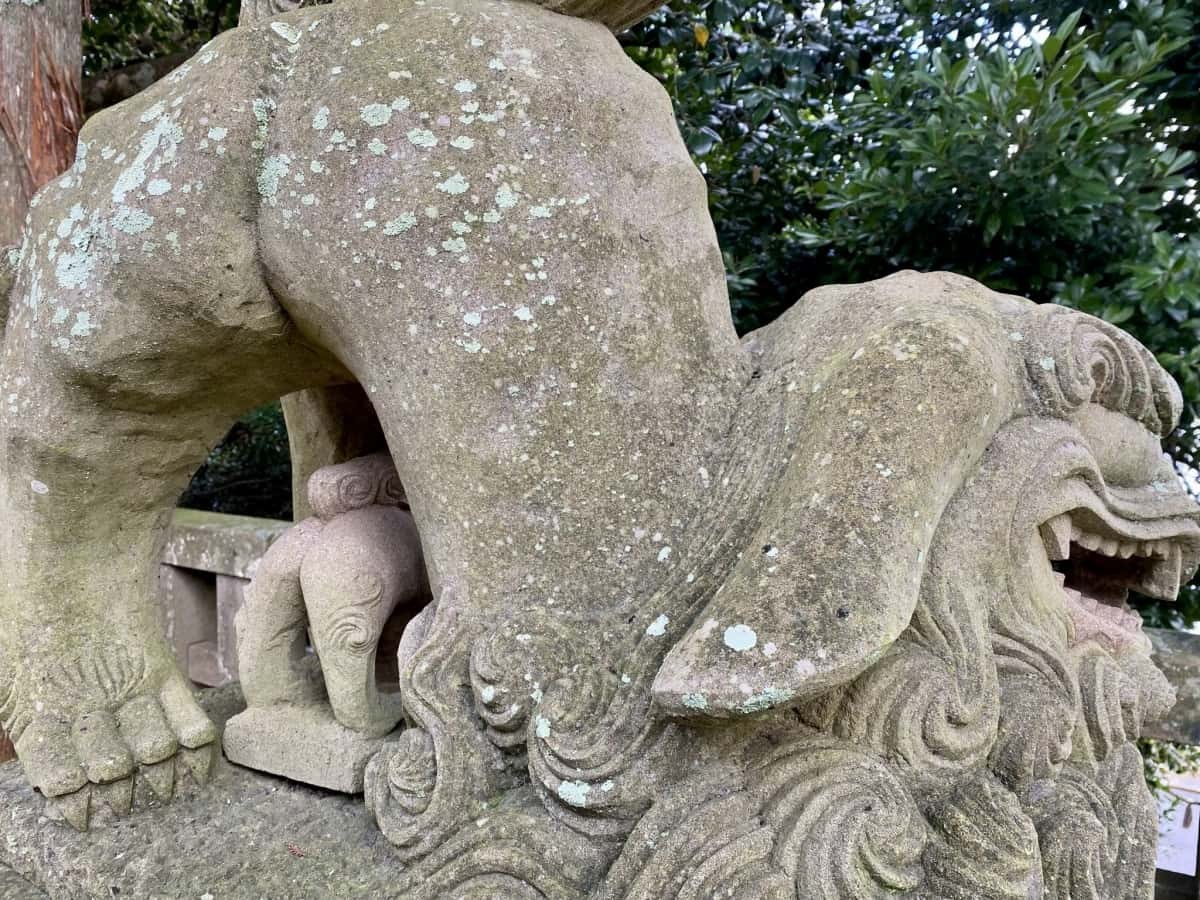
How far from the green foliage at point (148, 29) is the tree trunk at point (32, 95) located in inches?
47.4

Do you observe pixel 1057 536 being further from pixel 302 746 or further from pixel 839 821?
pixel 302 746

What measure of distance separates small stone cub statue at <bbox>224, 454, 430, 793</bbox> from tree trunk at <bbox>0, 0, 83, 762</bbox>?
147 centimetres

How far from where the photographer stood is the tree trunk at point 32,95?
80.0 inches

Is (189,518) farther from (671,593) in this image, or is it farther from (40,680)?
(671,593)

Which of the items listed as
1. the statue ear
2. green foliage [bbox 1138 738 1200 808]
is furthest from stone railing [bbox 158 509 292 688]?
green foliage [bbox 1138 738 1200 808]

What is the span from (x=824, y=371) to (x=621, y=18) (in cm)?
52

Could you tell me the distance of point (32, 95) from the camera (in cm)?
207

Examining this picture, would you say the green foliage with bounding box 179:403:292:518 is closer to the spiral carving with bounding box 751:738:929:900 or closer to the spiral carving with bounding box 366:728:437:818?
the spiral carving with bounding box 366:728:437:818

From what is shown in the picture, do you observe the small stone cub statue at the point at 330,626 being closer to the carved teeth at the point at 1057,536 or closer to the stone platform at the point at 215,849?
the stone platform at the point at 215,849

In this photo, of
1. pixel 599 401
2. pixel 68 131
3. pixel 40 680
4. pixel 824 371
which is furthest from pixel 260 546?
pixel 824 371

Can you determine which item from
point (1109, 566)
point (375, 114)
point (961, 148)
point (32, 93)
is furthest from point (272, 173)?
point (32, 93)

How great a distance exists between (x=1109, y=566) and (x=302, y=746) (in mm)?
1026

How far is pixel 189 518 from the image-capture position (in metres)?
2.34

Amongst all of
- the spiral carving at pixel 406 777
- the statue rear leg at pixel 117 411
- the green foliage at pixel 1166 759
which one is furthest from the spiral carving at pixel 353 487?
the green foliage at pixel 1166 759
